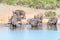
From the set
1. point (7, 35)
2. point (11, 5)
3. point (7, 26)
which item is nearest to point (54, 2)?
point (11, 5)

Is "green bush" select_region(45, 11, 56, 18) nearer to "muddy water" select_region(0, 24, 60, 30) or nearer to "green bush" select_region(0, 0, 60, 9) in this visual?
"green bush" select_region(0, 0, 60, 9)

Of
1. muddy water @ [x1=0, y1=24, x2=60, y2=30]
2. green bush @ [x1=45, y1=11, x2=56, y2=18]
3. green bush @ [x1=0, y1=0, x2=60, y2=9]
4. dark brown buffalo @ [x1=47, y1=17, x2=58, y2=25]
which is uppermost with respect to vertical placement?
green bush @ [x1=0, y1=0, x2=60, y2=9]

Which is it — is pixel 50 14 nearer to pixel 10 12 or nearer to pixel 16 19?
pixel 10 12

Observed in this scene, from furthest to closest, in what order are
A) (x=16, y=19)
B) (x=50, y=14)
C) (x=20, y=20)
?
(x=50, y=14), (x=20, y=20), (x=16, y=19)

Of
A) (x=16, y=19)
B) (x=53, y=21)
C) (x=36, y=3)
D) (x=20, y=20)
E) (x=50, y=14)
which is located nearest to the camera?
(x=16, y=19)

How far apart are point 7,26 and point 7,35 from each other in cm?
433

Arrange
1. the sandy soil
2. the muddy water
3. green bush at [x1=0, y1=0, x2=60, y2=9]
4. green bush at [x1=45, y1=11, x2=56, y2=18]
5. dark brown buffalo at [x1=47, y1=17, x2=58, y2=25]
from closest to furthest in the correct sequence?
the muddy water
dark brown buffalo at [x1=47, y1=17, x2=58, y2=25]
the sandy soil
green bush at [x1=45, y1=11, x2=56, y2=18]
green bush at [x1=0, y1=0, x2=60, y2=9]

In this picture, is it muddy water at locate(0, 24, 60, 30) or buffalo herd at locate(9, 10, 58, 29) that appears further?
buffalo herd at locate(9, 10, 58, 29)

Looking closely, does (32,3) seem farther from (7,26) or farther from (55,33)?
(55,33)

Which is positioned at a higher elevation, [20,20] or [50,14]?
[50,14]

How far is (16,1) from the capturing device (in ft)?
134

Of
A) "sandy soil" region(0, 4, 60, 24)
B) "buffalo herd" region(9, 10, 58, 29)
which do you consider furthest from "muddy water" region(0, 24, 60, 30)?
"sandy soil" region(0, 4, 60, 24)

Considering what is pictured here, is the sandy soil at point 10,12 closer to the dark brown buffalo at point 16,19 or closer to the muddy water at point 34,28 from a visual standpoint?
the dark brown buffalo at point 16,19

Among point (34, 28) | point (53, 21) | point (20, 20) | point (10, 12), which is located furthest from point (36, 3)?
point (34, 28)
